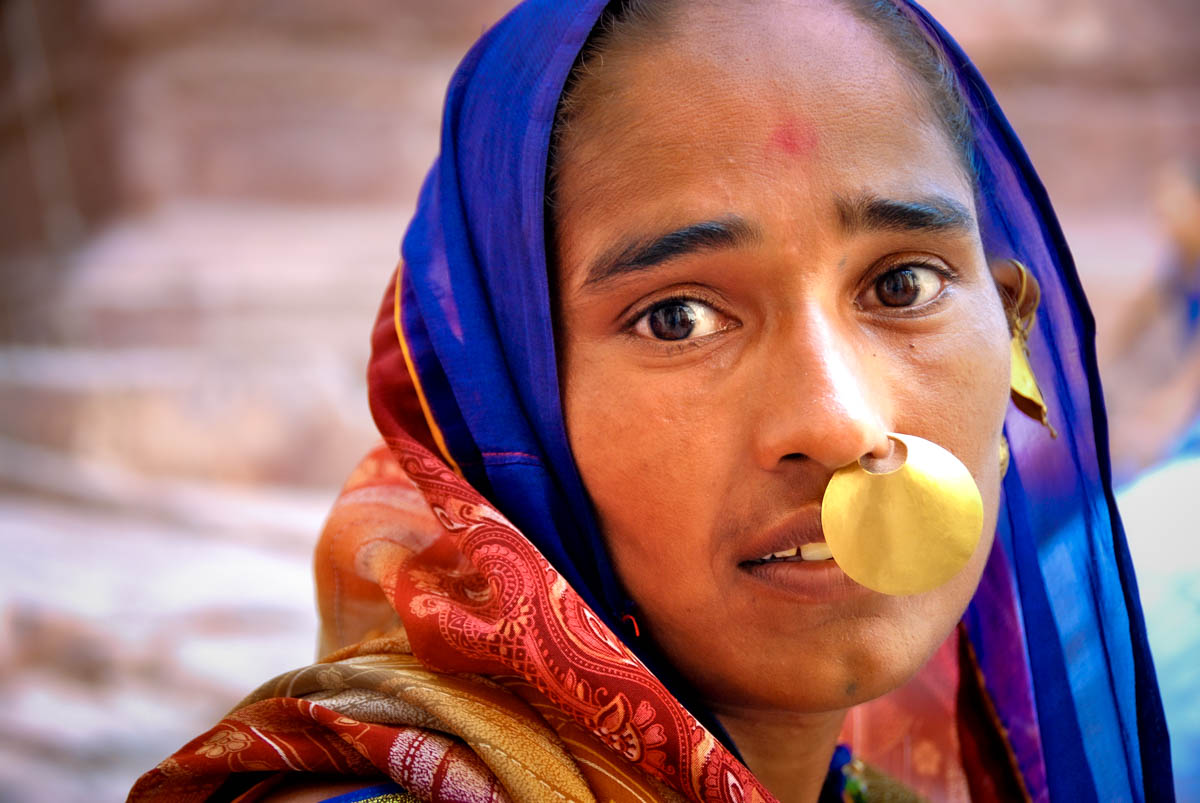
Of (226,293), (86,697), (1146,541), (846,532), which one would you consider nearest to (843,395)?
(846,532)

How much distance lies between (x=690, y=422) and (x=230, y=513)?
3784 mm

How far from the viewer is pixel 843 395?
112 centimetres

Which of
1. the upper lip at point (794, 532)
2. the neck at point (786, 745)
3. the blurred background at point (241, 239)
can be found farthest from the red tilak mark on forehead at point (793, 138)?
the blurred background at point (241, 239)

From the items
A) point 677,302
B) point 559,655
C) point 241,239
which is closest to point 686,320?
point 677,302

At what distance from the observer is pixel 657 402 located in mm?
1201

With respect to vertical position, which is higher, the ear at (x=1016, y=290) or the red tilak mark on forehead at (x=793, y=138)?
the ear at (x=1016, y=290)

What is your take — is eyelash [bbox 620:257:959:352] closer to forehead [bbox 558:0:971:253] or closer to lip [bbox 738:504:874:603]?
forehead [bbox 558:0:971:253]

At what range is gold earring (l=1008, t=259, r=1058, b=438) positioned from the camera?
1473 millimetres

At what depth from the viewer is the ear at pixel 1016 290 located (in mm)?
1476

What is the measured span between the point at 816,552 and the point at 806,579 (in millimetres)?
30

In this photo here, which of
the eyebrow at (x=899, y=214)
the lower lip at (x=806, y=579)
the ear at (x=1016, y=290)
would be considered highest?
the ear at (x=1016, y=290)

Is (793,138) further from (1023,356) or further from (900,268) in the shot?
(1023,356)

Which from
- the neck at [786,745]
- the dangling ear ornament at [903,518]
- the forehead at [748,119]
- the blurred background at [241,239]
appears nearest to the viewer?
the dangling ear ornament at [903,518]

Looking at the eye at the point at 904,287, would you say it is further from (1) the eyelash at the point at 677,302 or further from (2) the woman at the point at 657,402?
(1) the eyelash at the point at 677,302
